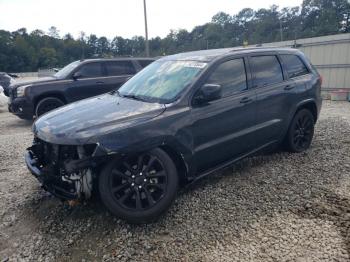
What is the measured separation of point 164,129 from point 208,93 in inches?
27.0

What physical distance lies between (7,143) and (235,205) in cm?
528

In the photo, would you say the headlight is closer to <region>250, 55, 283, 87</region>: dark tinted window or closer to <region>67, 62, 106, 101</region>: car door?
<region>67, 62, 106, 101</region>: car door

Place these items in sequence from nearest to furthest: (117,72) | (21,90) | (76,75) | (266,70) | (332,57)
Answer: (266,70)
(21,90)
(76,75)
(117,72)
(332,57)

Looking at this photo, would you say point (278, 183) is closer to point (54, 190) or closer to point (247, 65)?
point (247, 65)

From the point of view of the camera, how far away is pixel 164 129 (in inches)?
129

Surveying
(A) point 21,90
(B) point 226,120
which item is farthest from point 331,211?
(A) point 21,90

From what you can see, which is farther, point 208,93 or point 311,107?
point 311,107

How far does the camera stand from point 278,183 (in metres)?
4.07

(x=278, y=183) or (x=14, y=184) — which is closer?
(x=278, y=183)

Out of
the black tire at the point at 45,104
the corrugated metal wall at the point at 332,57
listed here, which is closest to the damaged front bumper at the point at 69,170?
the black tire at the point at 45,104

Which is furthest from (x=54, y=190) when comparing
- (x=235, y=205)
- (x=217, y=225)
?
(x=235, y=205)

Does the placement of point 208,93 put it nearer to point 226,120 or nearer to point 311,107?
point 226,120

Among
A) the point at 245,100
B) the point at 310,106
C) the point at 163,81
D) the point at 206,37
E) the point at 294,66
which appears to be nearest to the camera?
the point at 163,81

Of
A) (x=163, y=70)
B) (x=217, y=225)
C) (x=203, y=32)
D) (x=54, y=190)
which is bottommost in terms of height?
(x=217, y=225)
